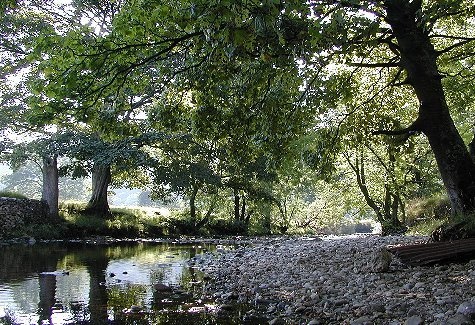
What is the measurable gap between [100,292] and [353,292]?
5.08m

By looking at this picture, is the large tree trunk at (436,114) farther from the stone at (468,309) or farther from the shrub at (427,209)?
the shrub at (427,209)

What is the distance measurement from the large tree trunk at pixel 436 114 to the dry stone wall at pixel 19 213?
20580 mm

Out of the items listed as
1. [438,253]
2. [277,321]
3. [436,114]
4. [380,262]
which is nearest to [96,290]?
[277,321]

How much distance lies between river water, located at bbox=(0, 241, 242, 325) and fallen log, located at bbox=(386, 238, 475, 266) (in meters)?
3.91

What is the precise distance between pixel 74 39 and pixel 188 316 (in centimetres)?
490

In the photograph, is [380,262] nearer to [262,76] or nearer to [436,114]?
[436,114]

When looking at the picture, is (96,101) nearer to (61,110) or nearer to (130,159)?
(61,110)

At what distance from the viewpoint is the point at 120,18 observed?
727 cm

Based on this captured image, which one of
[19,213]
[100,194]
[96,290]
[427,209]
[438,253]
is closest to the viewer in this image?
[438,253]

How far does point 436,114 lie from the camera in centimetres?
940

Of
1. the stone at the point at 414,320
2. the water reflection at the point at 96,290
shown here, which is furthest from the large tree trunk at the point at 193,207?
the stone at the point at 414,320

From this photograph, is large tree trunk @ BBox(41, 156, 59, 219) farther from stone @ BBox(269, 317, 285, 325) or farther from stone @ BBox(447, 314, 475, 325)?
stone @ BBox(447, 314, 475, 325)

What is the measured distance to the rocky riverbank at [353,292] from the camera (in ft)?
17.9

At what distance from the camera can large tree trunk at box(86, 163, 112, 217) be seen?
27.6 meters
